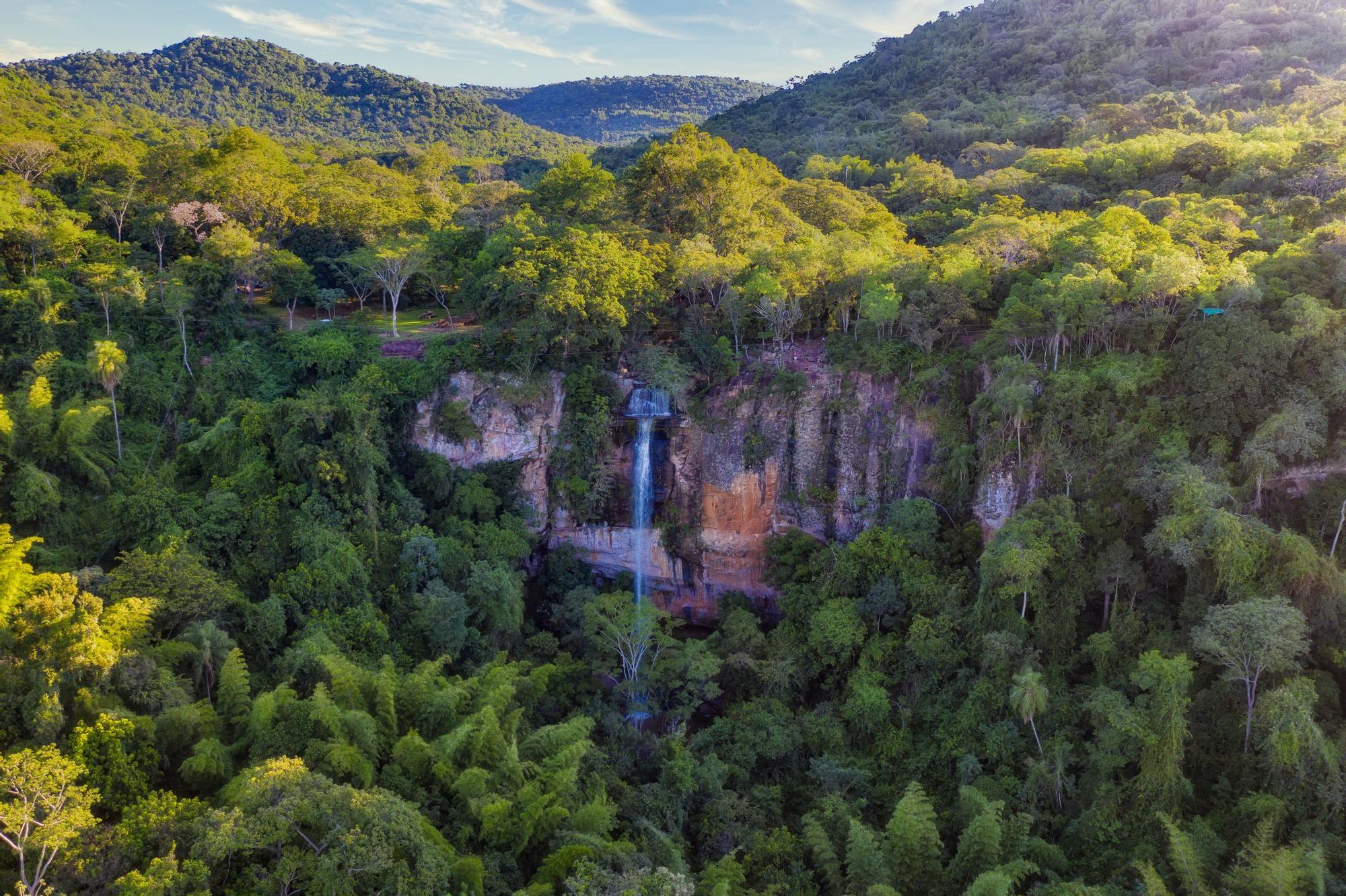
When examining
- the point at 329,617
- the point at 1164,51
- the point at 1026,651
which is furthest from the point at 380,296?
the point at 1164,51

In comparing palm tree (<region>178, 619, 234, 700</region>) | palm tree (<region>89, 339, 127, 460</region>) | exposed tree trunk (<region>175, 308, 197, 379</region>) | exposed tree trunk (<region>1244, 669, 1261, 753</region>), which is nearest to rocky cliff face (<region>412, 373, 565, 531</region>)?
exposed tree trunk (<region>175, 308, 197, 379</region>)

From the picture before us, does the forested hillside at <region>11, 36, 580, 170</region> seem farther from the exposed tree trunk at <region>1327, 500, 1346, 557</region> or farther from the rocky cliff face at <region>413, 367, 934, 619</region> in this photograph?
the exposed tree trunk at <region>1327, 500, 1346, 557</region>

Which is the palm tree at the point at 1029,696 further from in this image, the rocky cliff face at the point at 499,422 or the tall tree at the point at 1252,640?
the rocky cliff face at the point at 499,422

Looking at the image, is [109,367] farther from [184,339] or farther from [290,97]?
[290,97]

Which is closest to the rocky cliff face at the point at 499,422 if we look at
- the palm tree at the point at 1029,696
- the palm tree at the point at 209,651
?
the palm tree at the point at 209,651

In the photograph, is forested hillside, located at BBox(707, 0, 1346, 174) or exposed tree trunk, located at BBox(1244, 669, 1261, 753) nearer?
exposed tree trunk, located at BBox(1244, 669, 1261, 753)

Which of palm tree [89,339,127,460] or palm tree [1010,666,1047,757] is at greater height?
palm tree [89,339,127,460]
